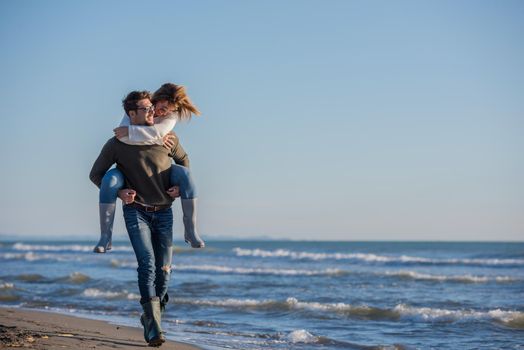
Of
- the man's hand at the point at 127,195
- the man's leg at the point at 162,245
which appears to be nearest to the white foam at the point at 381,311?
the man's leg at the point at 162,245

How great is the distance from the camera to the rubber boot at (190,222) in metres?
5.32

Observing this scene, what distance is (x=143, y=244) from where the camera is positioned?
17.1ft

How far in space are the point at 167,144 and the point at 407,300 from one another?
28.3 ft

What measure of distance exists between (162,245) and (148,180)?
0.56 m

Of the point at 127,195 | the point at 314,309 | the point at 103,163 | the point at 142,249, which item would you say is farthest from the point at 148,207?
the point at 314,309

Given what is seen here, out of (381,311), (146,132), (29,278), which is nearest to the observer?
(146,132)

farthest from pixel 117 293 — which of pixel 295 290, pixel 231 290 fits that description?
pixel 295 290

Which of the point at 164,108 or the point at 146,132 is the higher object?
the point at 164,108

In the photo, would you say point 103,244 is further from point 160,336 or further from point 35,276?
point 35,276

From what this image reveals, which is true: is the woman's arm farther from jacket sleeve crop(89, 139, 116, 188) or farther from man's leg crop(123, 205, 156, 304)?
man's leg crop(123, 205, 156, 304)

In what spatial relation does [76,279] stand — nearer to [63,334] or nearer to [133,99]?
[63,334]

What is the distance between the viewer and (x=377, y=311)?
10719mm

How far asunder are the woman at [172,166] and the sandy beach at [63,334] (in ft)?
3.84

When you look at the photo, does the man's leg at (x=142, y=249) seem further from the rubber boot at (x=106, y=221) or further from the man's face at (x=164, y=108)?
the man's face at (x=164, y=108)
